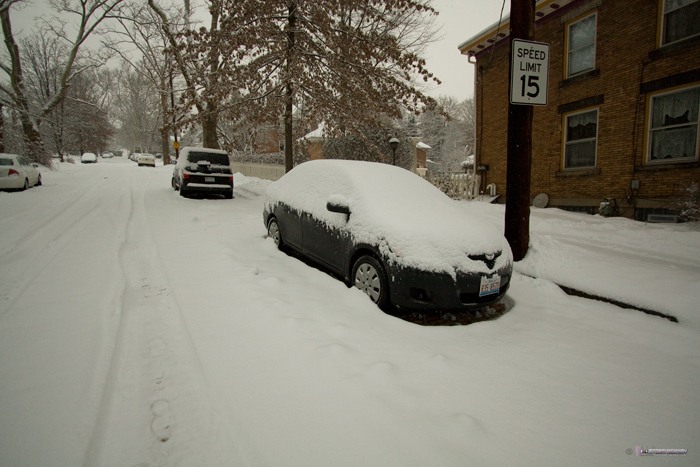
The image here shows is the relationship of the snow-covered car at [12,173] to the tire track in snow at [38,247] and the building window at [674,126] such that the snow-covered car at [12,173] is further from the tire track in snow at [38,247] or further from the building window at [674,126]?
the building window at [674,126]

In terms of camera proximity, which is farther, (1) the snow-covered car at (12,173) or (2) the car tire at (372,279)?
(1) the snow-covered car at (12,173)

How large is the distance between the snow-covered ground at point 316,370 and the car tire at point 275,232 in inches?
26.7

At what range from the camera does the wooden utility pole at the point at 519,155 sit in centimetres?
531

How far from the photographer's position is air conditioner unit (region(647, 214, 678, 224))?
8344 mm

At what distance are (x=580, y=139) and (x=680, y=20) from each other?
10.7 ft

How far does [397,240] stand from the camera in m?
3.68

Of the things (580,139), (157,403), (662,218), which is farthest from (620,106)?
(157,403)

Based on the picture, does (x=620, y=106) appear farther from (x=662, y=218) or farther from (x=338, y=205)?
(x=338, y=205)

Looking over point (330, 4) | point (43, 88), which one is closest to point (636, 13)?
point (330, 4)

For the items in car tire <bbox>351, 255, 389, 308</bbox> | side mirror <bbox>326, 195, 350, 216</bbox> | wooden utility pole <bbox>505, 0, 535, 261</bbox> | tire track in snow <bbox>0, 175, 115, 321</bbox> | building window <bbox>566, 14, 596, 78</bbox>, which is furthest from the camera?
building window <bbox>566, 14, 596, 78</bbox>

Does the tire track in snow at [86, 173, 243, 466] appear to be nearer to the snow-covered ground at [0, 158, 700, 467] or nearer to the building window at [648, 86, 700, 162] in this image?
the snow-covered ground at [0, 158, 700, 467]

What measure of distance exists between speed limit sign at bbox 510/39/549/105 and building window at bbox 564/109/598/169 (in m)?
6.33

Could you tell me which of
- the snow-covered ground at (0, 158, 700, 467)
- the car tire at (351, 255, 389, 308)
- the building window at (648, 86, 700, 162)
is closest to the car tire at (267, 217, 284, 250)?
the snow-covered ground at (0, 158, 700, 467)

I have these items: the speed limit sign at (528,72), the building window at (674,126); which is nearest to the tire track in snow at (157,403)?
the speed limit sign at (528,72)
